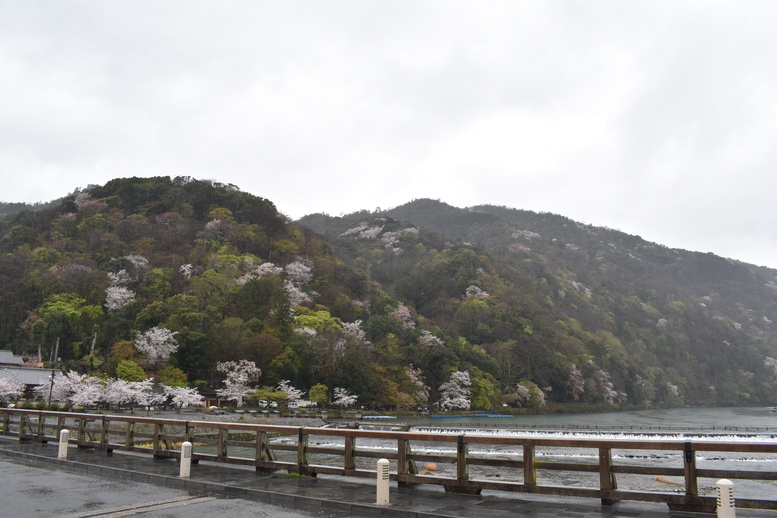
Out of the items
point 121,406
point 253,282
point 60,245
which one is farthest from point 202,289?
point 60,245

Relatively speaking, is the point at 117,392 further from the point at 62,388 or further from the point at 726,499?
the point at 726,499

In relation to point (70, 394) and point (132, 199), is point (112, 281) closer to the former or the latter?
point (70, 394)

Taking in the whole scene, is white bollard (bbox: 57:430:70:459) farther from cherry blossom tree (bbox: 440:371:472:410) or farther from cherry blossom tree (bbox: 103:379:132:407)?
cherry blossom tree (bbox: 440:371:472:410)

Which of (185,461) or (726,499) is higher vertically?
(726,499)

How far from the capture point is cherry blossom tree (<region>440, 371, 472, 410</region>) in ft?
234

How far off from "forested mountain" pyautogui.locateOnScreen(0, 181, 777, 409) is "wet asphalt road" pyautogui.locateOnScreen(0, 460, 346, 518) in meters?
45.2

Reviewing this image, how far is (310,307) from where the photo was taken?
79.6 meters

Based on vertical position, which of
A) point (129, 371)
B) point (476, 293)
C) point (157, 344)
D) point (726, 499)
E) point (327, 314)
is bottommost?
point (129, 371)

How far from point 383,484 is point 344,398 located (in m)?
54.6

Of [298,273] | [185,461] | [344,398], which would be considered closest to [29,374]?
[344,398]

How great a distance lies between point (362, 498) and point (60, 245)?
8917 cm

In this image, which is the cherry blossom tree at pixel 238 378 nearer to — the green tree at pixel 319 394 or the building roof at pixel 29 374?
the green tree at pixel 319 394

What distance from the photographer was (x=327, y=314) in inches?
2906

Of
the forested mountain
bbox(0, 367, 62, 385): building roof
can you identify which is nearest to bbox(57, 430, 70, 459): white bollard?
the forested mountain
